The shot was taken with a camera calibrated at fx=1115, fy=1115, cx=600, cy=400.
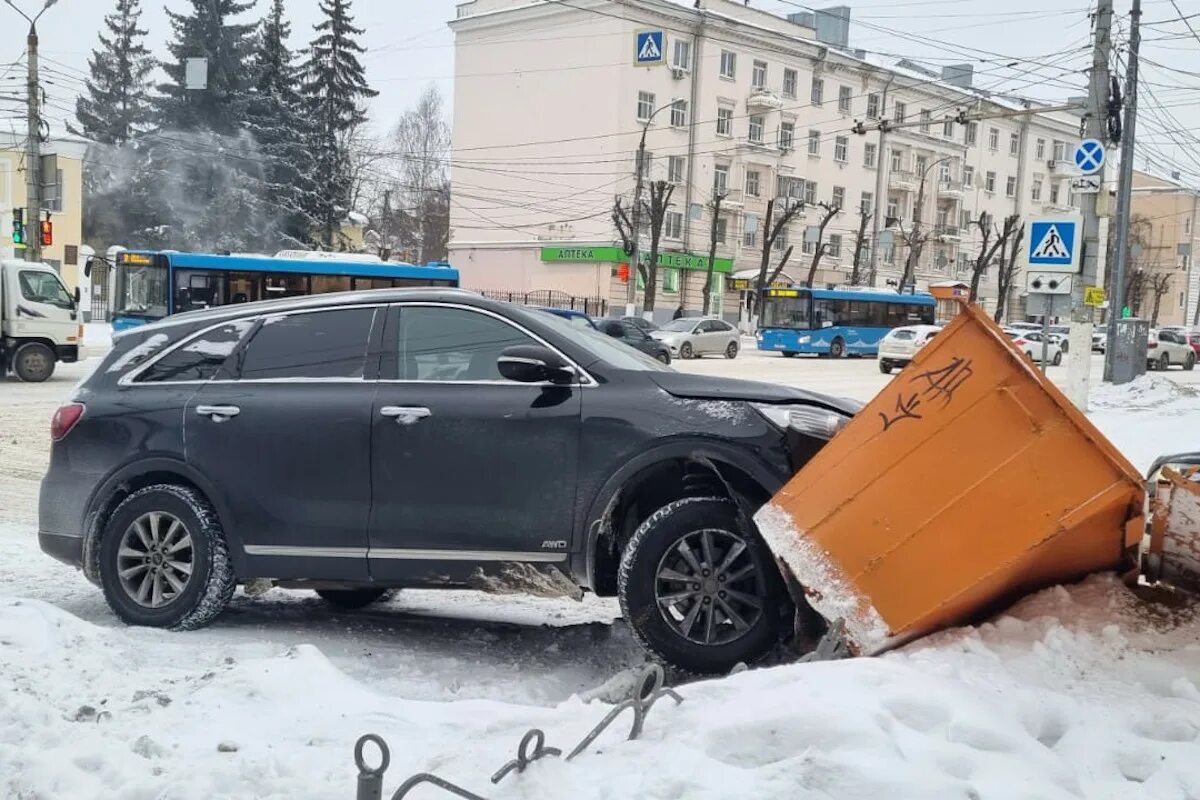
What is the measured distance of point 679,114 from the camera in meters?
56.0

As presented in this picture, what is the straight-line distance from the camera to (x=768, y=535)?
164 inches

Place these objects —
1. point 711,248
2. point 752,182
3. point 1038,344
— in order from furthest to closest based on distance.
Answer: point 752,182 < point 711,248 < point 1038,344

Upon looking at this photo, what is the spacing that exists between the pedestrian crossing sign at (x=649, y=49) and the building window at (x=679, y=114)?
25.6 metres

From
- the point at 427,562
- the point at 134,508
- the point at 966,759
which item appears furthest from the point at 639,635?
the point at 134,508

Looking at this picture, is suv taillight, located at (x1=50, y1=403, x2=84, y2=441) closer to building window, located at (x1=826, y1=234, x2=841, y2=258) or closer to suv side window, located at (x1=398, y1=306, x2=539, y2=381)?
suv side window, located at (x1=398, y1=306, x2=539, y2=381)

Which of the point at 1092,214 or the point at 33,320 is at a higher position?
the point at 1092,214

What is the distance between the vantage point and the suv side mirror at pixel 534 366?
4.91 meters

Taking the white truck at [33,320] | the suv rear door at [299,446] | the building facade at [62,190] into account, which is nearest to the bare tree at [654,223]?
the building facade at [62,190]

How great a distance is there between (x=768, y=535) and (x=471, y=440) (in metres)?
1.47

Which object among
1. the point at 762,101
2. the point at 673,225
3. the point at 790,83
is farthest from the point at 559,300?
the point at 790,83

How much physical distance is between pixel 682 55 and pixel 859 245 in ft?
47.2

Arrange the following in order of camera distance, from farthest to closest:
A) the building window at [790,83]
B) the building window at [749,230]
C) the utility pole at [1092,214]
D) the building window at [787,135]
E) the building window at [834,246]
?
the building window at [834,246]
the building window at [787,135]
the building window at [790,83]
the building window at [749,230]
the utility pole at [1092,214]

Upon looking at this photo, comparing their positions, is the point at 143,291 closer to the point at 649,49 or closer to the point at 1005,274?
the point at 649,49

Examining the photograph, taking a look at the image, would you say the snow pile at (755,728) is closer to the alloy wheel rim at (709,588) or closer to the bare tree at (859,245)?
the alloy wheel rim at (709,588)
